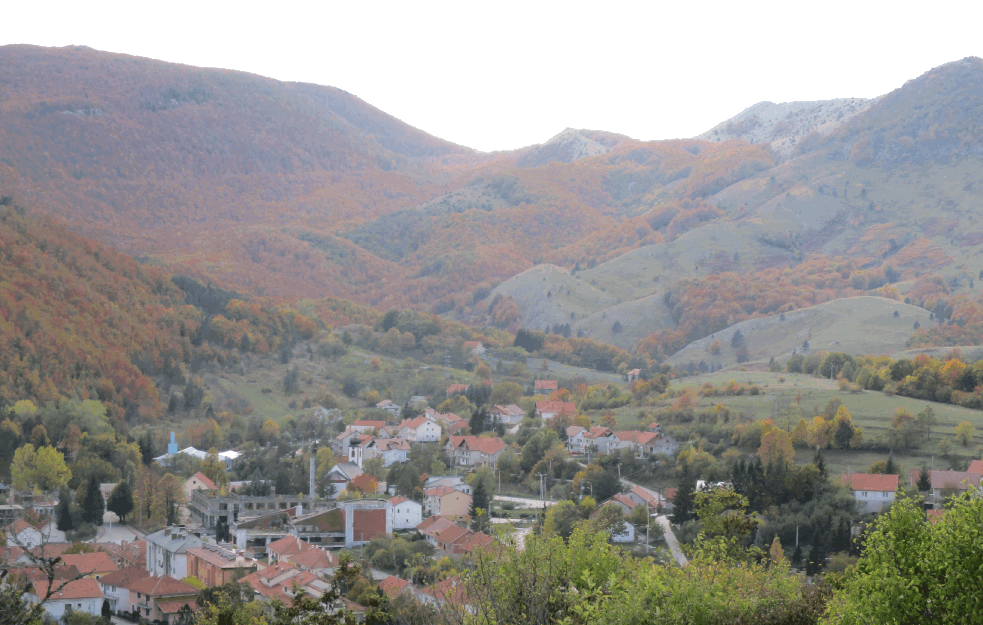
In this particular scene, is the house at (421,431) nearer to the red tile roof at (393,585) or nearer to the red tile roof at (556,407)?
the red tile roof at (556,407)

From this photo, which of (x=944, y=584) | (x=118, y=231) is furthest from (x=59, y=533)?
(x=118, y=231)

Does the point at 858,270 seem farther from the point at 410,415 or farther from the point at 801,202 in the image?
the point at 410,415

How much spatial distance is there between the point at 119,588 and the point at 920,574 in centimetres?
2673

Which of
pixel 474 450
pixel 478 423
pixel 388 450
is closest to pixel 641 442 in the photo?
pixel 474 450

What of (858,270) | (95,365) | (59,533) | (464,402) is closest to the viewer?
(59,533)

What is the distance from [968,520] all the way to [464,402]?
69723 mm

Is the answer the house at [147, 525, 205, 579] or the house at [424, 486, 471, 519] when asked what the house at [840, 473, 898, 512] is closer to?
the house at [424, 486, 471, 519]

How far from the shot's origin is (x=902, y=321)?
372 feet

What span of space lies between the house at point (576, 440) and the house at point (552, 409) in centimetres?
617

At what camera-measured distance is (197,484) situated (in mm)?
51094

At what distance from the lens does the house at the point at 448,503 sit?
1805 inches

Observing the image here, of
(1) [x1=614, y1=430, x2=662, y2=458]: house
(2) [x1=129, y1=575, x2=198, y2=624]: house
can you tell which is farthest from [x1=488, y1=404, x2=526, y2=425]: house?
(2) [x1=129, y1=575, x2=198, y2=624]: house

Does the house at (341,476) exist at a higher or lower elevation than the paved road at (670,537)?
lower

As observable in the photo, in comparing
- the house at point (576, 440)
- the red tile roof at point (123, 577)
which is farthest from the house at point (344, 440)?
the red tile roof at point (123, 577)
